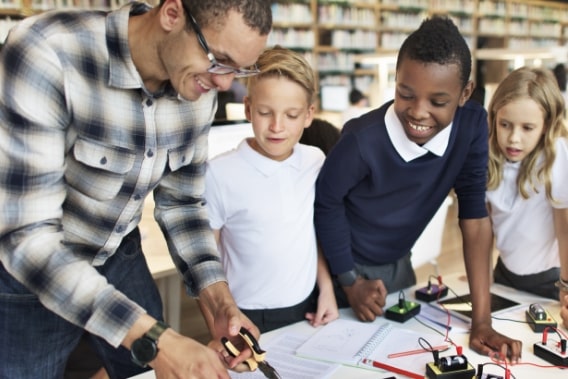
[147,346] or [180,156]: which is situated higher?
[180,156]

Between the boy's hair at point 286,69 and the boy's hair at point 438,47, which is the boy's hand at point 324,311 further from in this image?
the boy's hair at point 438,47

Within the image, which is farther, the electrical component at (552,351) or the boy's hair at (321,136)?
the boy's hair at (321,136)

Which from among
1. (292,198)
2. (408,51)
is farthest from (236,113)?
(408,51)

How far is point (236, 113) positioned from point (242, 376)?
1941 millimetres

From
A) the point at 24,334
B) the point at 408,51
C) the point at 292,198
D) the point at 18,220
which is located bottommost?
the point at 24,334

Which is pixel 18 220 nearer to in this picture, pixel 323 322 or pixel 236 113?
pixel 323 322

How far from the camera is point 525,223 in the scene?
1635 mm

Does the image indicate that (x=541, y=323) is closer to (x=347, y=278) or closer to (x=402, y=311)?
(x=402, y=311)

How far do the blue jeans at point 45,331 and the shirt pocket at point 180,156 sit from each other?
9.7 inches

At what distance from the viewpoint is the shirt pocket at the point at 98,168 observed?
1.07 metres

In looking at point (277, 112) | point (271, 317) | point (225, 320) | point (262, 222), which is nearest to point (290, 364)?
point (225, 320)

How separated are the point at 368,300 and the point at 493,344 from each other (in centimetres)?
31

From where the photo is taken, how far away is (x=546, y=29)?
11883mm

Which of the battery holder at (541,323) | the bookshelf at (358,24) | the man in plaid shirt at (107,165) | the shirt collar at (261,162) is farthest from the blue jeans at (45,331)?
the bookshelf at (358,24)
